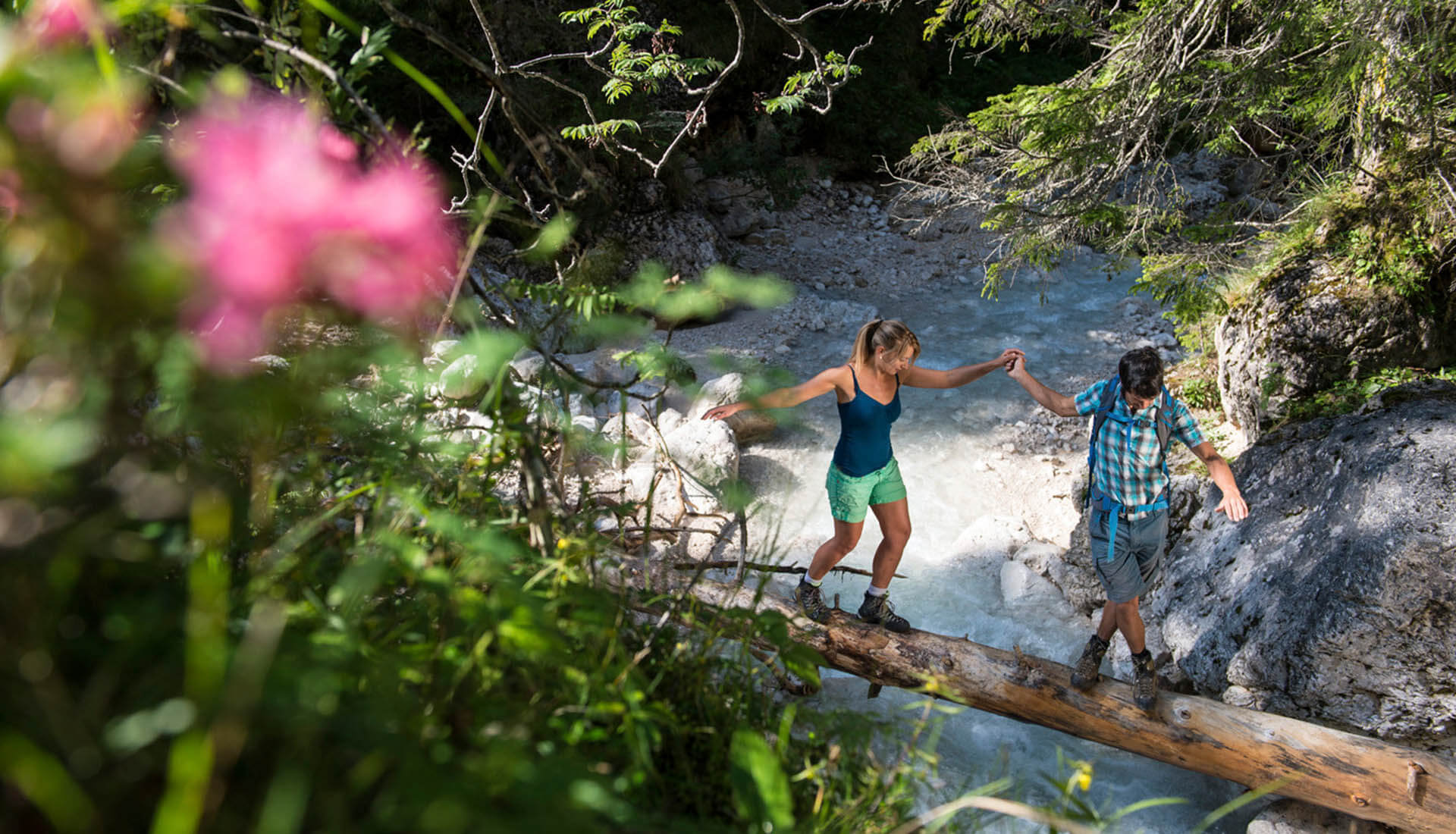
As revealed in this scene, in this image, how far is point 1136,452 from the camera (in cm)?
295

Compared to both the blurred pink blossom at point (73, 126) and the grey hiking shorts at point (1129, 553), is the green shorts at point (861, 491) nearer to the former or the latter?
the grey hiking shorts at point (1129, 553)

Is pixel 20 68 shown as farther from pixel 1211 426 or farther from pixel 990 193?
pixel 1211 426

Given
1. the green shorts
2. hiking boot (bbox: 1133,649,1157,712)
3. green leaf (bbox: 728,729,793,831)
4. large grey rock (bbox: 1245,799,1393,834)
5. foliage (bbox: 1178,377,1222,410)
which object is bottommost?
green leaf (bbox: 728,729,793,831)

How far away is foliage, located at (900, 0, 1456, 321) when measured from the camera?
13.2 feet

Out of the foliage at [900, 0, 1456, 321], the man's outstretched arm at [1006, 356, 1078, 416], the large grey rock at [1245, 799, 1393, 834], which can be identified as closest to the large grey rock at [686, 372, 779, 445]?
the foliage at [900, 0, 1456, 321]

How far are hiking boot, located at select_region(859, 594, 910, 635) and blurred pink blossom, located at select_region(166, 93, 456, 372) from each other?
281cm

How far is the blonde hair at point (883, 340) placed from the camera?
3.14 meters

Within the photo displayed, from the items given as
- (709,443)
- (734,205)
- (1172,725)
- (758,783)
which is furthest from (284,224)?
(734,205)

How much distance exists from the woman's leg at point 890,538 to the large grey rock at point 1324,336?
8.06 feet

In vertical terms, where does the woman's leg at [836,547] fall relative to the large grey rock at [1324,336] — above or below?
below

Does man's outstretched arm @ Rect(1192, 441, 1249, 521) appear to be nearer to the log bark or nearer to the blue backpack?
the blue backpack

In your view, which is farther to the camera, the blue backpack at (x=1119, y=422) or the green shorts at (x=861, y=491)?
the green shorts at (x=861, y=491)

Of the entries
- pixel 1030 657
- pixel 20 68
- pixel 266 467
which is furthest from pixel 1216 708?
pixel 20 68

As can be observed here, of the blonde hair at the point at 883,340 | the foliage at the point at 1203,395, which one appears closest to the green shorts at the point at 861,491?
the blonde hair at the point at 883,340
